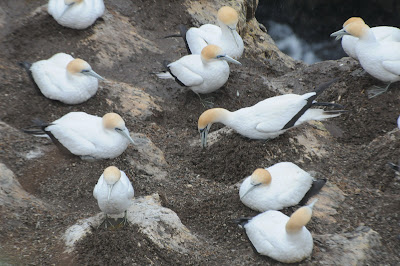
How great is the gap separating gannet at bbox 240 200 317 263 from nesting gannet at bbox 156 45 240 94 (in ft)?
11.3

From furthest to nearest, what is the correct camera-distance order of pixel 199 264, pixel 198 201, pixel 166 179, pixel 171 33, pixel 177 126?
pixel 171 33 < pixel 177 126 < pixel 166 179 < pixel 198 201 < pixel 199 264

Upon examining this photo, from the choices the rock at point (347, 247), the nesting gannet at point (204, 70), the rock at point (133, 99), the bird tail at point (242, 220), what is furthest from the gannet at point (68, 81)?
the rock at point (347, 247)

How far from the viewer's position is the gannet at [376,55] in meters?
8.47

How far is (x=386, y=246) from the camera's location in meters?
5.81

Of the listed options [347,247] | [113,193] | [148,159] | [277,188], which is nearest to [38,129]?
[148,159]

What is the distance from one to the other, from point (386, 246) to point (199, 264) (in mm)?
1919

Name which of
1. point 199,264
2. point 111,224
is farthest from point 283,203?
point 111,224

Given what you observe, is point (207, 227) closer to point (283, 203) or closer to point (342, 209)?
point (283, 203)

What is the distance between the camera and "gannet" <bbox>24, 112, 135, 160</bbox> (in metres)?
6.86

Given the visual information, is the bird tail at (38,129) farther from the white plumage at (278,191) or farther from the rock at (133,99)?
the white plumage at (278,191)

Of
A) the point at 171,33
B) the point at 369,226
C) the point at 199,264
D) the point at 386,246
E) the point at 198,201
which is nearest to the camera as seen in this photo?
the point at 199,264

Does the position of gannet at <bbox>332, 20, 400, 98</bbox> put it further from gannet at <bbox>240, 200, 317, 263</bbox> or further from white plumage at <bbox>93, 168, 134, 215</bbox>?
white plumage at <bbox>93, 168, 134, 215</bbox>

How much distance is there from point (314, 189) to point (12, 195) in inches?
125

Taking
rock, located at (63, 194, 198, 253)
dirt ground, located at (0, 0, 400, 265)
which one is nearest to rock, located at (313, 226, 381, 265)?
dirt ground, located at (0, 0, 400, 265)
